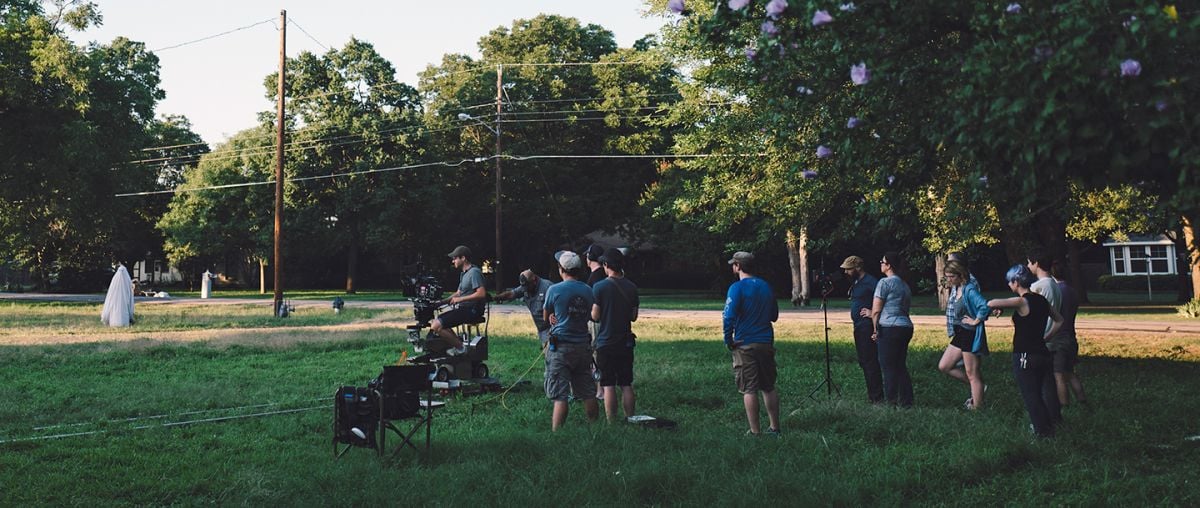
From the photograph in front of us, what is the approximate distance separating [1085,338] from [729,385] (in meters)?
10.9

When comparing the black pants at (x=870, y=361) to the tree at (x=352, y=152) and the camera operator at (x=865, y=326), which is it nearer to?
the camera operator at (x=865, y=326)

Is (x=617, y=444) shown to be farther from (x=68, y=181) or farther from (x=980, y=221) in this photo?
(x=68, y=181)

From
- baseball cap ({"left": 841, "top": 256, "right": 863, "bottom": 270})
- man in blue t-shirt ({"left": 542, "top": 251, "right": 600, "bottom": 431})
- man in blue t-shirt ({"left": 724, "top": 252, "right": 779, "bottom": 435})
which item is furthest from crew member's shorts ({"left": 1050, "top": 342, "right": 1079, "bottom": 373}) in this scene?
man in blue t-shirt ({"left": 542, "top": 251, "right": 600, "bottom": 431})

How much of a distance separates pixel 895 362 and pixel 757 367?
2257 millimetres

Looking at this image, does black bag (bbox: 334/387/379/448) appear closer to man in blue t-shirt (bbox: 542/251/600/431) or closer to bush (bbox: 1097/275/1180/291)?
man in blue t-shirt (bbox: 542/251/600/431)

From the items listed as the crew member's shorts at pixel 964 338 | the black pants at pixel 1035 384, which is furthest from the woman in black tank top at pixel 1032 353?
the crew member's shorts at pixel 964 338

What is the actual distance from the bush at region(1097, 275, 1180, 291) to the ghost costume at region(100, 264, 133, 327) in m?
48.3

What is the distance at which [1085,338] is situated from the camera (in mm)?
18438

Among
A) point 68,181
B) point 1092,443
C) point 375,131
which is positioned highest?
point 375,131

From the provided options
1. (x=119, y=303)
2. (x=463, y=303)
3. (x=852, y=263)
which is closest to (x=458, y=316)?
(x=463, y=303)

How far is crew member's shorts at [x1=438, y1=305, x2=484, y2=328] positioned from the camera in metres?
11.3

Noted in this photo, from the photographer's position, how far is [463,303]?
11312 millimetres

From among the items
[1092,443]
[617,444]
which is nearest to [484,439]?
[617,444]

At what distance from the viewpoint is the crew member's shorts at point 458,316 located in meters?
11.3
